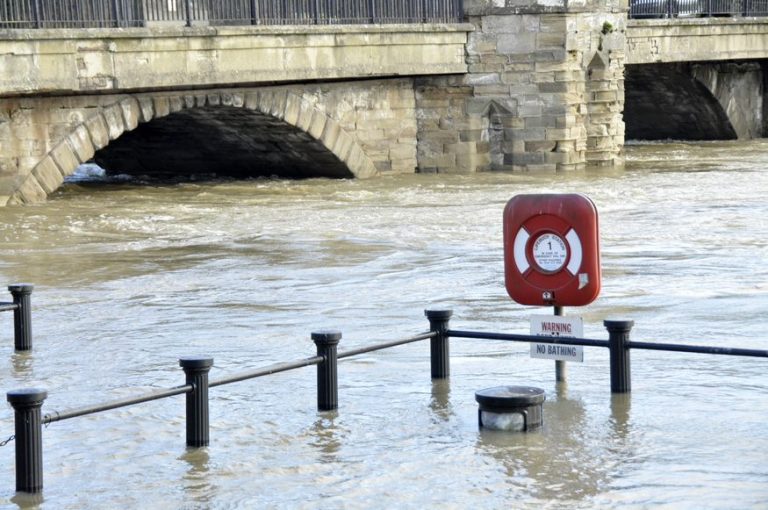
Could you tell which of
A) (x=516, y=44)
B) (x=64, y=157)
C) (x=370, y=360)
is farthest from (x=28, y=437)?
(x=516, y=44)

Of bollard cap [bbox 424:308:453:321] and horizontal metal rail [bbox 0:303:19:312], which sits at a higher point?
bollard cap [bbox 424:308:453:321]

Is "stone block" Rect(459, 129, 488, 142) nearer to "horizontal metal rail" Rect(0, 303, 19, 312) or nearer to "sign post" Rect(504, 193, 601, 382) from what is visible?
"horizontal metal rail" Rect(0, 303, 19, 312)

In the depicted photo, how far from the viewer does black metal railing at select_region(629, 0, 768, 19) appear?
105ft

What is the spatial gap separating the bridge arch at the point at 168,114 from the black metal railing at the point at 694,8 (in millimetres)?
9077

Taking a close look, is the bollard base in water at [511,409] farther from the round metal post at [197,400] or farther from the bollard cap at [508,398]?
the round metal post at [197,400]

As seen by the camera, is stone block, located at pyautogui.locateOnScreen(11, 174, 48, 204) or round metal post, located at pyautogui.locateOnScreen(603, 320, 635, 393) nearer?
round metal post, located at pyautogui.locateOnScreen(603, 320, 635, 393)

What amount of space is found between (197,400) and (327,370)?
3.05ft

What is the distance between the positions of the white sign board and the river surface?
0.26 m

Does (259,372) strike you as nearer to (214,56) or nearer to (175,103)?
(214,56)

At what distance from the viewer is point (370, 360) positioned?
949cm

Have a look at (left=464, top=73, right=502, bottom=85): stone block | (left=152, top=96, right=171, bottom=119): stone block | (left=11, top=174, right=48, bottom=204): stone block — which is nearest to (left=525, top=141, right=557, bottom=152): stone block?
(left=464, top=73, right=502, bottom=85): stone block

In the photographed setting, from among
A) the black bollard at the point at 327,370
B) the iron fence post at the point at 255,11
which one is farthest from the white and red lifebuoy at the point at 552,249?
the iron fence post at the point at 255,11

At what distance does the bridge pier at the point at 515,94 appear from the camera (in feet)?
82.9

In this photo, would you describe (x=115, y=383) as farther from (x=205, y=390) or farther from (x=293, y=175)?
(x=293, y=175)
